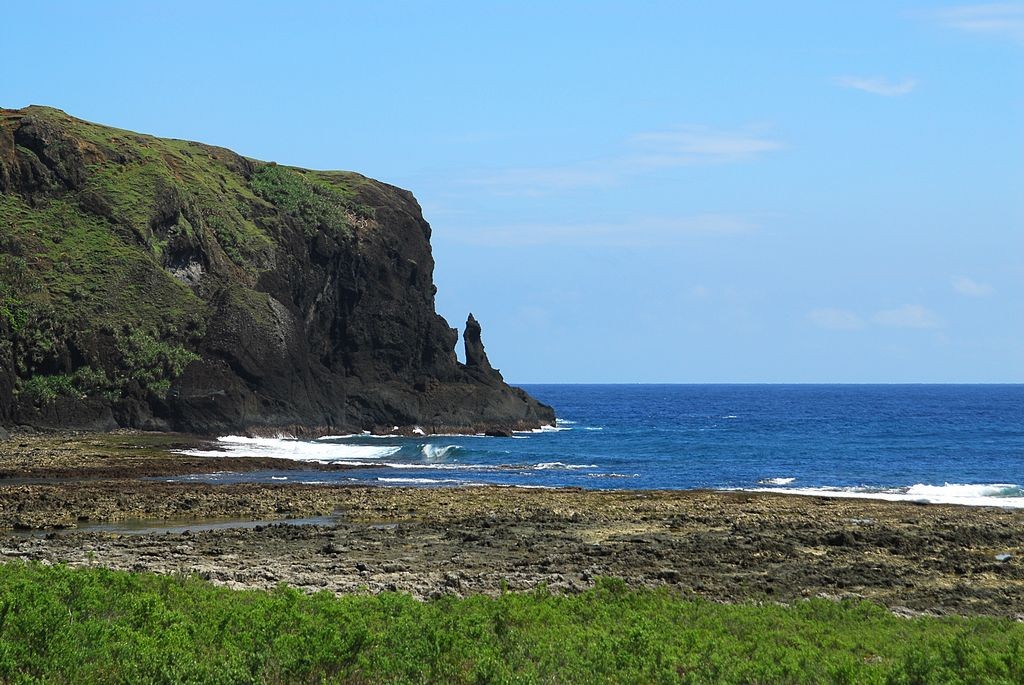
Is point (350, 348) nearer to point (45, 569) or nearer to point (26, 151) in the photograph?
point (26, 151)

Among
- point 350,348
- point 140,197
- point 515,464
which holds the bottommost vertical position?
point 515,464

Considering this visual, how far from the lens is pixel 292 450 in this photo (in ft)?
234

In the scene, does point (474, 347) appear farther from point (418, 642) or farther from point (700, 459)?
point (418, 642)

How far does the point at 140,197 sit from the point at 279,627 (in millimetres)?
83967

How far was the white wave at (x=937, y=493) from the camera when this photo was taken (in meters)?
43.9

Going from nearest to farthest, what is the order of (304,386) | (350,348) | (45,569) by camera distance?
1. (45,569)
2. (304,386)
3. (350,348)

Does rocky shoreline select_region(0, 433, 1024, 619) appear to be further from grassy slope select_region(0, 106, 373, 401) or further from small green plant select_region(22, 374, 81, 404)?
grassy slope select_region(0, 106, 373, 401)

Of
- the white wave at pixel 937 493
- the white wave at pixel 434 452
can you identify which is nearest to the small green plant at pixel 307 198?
the white wave at pixel 434 452

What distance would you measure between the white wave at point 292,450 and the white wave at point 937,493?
2671 cm

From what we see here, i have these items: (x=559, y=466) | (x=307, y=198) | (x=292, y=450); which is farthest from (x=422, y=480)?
(x=307, y=198)

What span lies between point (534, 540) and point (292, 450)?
1699 inches

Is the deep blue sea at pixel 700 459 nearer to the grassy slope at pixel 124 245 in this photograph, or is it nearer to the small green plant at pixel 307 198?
the grassy slope at pixel 124 245

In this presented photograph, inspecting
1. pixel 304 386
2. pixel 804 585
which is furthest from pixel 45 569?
pixel 304 386

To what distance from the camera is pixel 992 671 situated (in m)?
14.6
